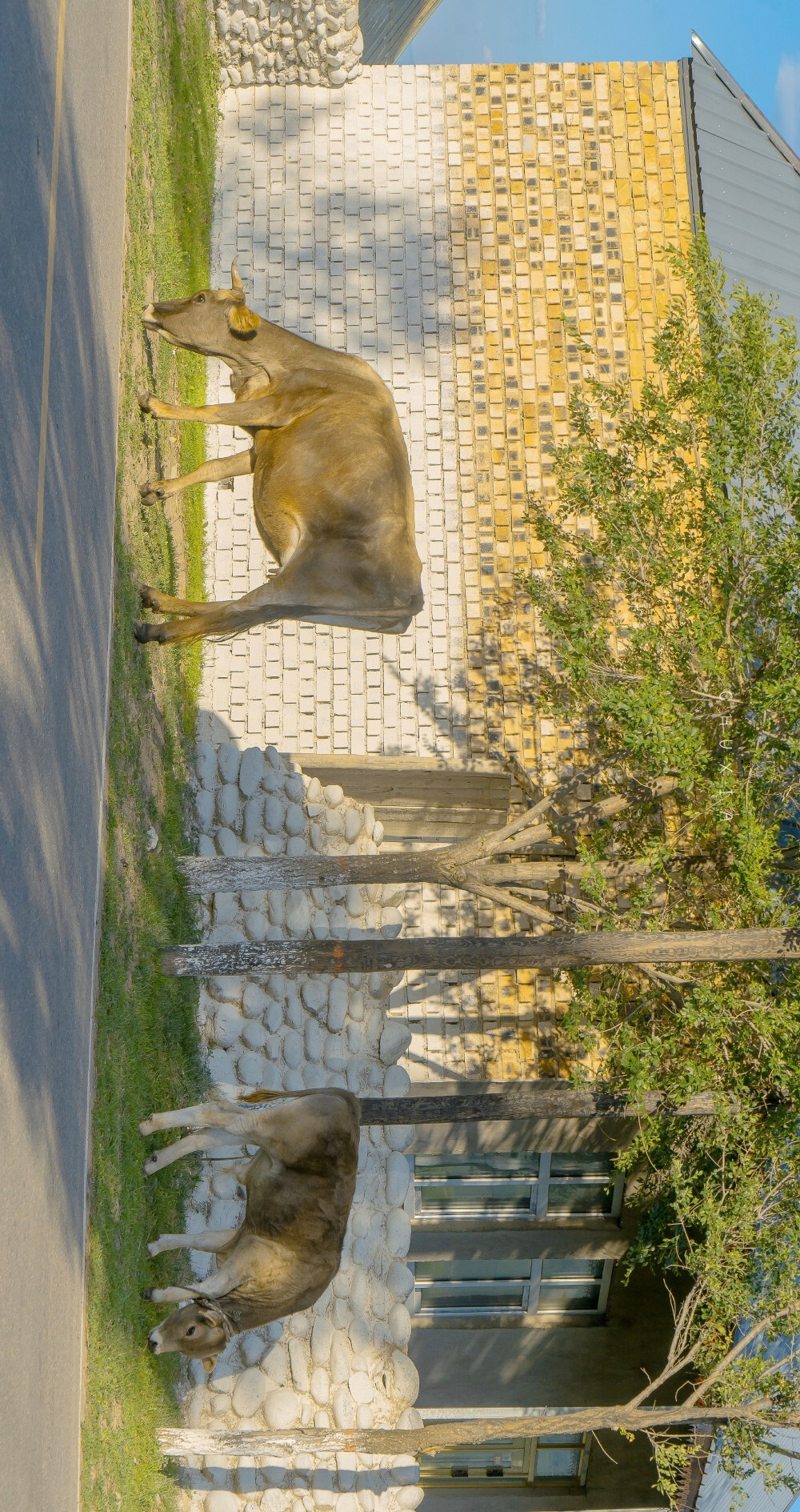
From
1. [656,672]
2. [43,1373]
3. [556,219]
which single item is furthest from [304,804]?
[556,219]

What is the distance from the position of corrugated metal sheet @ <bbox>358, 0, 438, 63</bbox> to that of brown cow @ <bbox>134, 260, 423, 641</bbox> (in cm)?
1101

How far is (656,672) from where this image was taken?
11.5m

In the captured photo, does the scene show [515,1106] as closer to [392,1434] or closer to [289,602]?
[392,1434]

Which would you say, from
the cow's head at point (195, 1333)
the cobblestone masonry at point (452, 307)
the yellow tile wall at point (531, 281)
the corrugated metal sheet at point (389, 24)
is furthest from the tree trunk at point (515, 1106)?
the corrugated metal sheet at point (389, 24)

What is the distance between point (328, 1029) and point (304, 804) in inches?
82.6

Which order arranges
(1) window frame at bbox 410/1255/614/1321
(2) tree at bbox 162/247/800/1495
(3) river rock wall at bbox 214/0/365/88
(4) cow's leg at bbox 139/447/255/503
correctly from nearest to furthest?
(4) cow's leg at bbox 139/447/255/503 < (2) tree at bbox 162/247/800/1495 < (1) window frame at bbox 410/1255/614/1321 < (3) river rock wall at bbox 214/0/365/88

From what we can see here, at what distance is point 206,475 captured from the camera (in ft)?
31.3

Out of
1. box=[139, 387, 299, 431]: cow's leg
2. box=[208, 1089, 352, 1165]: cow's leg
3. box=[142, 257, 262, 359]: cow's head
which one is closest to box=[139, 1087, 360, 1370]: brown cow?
→ box=[208, 1089, 352, 1165]: cow's leg

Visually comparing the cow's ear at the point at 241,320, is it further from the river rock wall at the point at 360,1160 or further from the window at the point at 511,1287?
the window at the point at 511,1287

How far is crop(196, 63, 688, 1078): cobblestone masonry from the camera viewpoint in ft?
47.2

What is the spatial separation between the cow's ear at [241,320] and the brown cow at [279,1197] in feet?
16.1

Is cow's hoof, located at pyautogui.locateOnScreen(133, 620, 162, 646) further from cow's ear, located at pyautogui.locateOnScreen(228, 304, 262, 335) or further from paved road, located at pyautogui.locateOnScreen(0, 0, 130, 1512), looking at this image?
cow's ear, located at pyautogui.locateOnScreen(228, 304, 262, 335)

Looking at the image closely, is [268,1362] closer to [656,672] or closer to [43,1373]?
[43,1373]

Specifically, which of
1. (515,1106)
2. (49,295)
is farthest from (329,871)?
(49,295)
